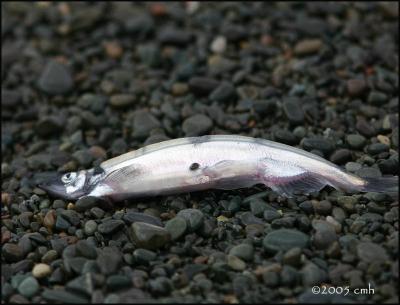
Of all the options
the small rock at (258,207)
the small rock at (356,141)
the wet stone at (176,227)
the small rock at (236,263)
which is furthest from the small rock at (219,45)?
the small rock at (236,263)

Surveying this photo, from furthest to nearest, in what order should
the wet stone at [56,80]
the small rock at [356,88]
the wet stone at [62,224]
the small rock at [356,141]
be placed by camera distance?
1. the wet stone at [56,80]
2. the small rock at [356,88]
3. the small rock at [356,141]
4. the wet stone at [62,224]

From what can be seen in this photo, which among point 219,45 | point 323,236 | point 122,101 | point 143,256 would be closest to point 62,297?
point 143,256

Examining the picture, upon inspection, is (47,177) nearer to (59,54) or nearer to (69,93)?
(69,93)

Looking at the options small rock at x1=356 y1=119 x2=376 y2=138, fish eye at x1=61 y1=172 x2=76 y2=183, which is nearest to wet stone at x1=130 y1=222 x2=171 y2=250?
fish eye at x1=61 y1=172 x2=76 y2=183

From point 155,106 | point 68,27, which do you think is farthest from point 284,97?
point 68,27

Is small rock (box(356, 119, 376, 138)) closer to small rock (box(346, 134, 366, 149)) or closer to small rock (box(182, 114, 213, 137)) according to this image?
small rock (box(346, 134, 366, 149))

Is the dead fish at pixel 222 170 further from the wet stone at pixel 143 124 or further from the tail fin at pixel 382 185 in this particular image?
the wet stone at pixel 143 124

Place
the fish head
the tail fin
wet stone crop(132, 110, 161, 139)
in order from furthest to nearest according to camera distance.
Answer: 1. wet stone crop(132, 110, 161, 139)
2. the fish head
3. the tail fin
